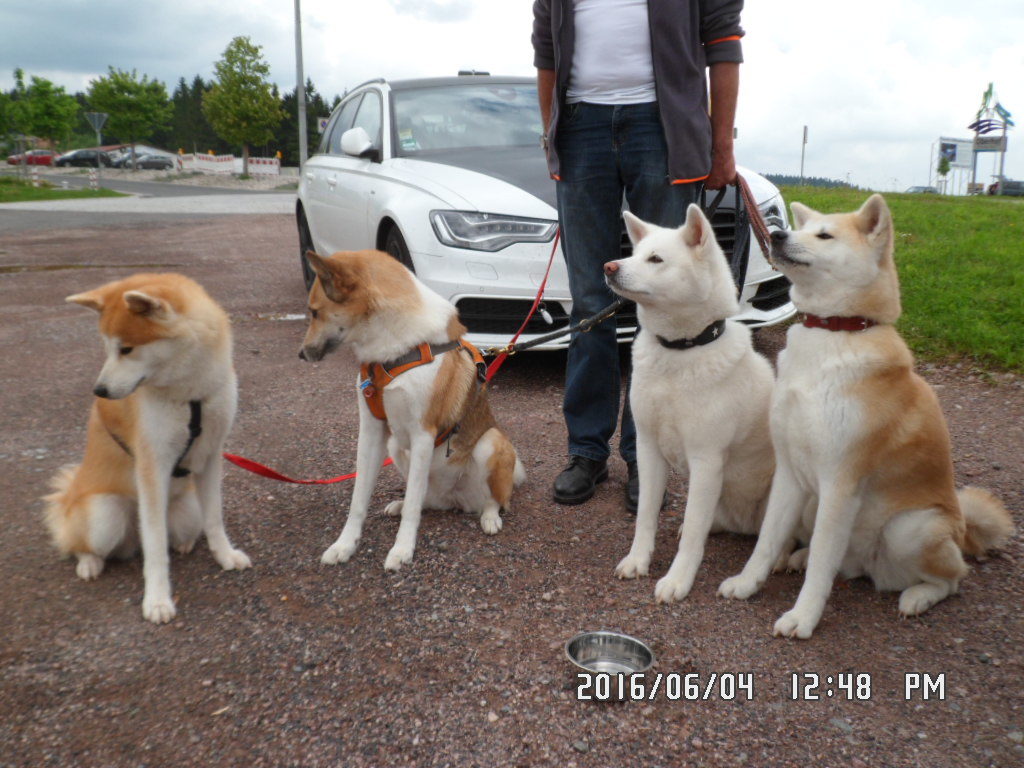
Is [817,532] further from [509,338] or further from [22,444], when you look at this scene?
[22,444]

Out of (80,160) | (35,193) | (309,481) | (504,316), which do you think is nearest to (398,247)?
(504,316)

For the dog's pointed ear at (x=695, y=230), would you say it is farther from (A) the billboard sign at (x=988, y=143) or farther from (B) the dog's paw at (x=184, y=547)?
(A) the billboard sign at (x=988, y=143)

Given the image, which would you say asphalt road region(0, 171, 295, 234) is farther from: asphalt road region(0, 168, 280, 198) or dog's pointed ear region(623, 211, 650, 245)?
dog's pointed ear region(623, 211, 650, 245)

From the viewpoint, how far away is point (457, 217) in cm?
517

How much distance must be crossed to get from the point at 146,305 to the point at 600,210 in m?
2.09

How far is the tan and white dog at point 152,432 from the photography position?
273 cm

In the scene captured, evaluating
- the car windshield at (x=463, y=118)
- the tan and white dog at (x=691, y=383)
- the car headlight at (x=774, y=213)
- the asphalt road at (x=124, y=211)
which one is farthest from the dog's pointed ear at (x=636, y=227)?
the asphalt road at (x=124, y=211)

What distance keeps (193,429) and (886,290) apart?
2542mm

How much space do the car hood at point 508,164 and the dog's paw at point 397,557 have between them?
2.71 meters

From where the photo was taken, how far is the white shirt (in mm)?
3500

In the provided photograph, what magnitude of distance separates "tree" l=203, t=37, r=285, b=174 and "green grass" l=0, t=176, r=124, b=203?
573 inches

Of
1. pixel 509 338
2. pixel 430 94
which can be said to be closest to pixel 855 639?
pixel 509 338

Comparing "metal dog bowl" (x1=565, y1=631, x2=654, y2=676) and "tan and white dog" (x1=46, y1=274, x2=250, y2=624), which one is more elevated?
"tan and white dog" (x1=46, y1=274, x2=250, y2=624)

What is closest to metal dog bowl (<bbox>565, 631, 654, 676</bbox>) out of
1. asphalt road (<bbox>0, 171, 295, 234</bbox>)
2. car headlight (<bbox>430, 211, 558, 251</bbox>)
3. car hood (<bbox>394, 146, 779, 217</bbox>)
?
car headlight (<bbox>430, 211, 558, 251</bbox>)
